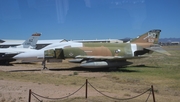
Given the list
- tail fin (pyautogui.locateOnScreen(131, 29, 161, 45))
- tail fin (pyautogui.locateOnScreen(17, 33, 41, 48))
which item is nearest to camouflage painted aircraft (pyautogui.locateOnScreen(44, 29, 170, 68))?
tail fin (pyautogui.locateOnScreen(131, 29, 161, 45))

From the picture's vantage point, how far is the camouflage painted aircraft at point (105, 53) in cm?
2359

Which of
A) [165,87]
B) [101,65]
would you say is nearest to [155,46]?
[101,65]

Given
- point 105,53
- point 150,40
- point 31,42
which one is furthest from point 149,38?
point 31,42

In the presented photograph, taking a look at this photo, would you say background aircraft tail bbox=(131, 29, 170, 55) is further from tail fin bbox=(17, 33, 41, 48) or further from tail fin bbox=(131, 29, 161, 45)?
tail fin bbox=(17, 33, 41, 48)

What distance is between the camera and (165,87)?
47.8 feet

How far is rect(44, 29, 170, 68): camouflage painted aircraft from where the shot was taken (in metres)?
23.6

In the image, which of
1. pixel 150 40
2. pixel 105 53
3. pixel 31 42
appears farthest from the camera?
pixel 31 42

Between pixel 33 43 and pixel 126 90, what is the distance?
2620 centimetres

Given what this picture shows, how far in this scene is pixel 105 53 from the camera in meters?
24.5

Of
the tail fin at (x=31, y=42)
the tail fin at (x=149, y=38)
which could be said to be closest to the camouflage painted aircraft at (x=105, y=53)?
the tail fin at (x=149, y=38)

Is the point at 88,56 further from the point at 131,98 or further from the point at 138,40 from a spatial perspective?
the point at 131,98

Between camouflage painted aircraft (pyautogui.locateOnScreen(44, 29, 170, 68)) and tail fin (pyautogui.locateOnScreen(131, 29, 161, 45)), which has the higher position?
tail fin (pyautogui.locateOnScreen(131, 29, 161, 45))

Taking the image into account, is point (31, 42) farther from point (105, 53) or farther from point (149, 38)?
point (149, 38)

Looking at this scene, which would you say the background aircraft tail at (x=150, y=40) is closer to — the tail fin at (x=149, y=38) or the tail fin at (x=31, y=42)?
the tail fin at (x=149, y=38)
